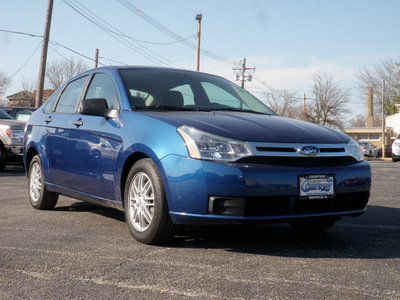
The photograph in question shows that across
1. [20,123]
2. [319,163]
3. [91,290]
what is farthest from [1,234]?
[20,123]

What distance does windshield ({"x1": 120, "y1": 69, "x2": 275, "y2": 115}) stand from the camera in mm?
4793

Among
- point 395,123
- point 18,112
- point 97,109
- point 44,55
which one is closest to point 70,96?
point 97,109

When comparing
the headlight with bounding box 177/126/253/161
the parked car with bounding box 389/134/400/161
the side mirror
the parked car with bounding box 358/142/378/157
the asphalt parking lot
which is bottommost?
the asphalt parking lot

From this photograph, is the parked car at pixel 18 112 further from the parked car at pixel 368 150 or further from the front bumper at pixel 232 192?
the parked car at pixel 368 150

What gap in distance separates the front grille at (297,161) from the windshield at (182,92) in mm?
1217

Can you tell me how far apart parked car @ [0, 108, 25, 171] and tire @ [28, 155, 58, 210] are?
19.4 ft

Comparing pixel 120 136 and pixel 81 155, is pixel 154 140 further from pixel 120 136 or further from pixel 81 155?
pixel 81 155

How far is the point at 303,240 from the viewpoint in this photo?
178 inches

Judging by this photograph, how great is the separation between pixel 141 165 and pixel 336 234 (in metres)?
1.98

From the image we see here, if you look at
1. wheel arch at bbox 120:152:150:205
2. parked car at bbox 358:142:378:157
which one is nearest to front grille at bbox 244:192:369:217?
wheel arch at bbox 120:152:150:205

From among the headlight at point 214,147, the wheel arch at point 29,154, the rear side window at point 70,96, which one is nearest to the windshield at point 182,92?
the rear side window at point 70,96

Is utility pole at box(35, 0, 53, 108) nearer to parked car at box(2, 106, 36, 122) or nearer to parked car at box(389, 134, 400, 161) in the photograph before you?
parked car at box(2, 106, 36, 122)

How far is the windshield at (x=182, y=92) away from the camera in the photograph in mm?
4793

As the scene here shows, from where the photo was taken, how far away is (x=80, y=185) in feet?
16.9
